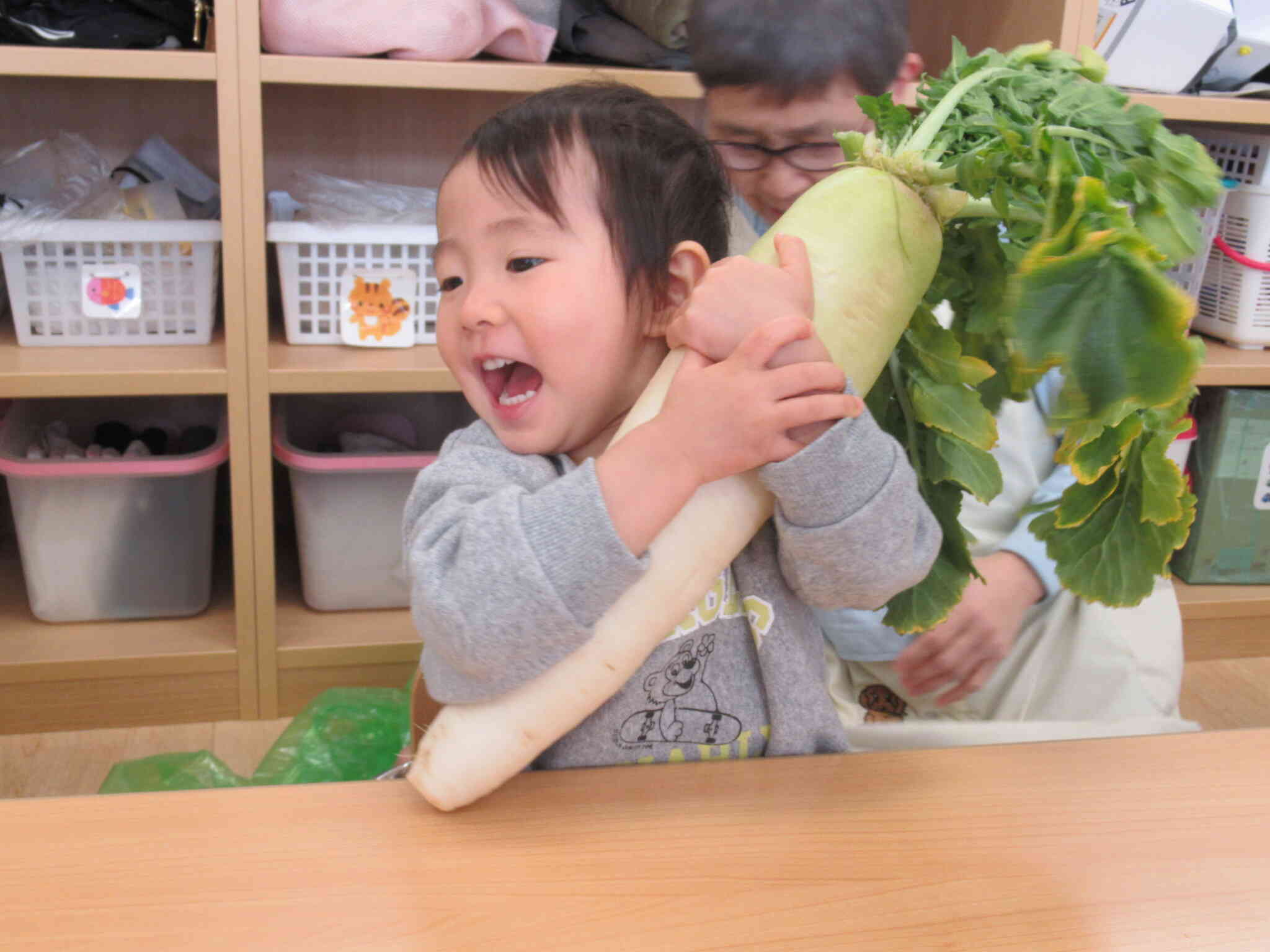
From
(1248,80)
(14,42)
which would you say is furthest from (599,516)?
(1248,80)

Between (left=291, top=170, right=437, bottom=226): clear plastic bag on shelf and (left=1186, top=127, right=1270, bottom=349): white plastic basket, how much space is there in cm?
120

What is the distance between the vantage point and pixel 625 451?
1.94 ft

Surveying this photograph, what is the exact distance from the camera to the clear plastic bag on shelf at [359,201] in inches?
65.8

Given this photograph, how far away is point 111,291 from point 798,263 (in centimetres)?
129

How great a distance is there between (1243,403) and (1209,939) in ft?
5.52

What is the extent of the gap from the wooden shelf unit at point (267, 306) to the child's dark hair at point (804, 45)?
1.40 feet

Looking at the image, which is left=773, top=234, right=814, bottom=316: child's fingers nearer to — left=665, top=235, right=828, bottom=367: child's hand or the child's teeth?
left=665, top=235, right=828, bottom=367: child's hand

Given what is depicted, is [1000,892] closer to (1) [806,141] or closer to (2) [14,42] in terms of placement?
(1) [806,141]

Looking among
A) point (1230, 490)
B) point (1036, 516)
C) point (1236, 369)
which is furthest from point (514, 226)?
point (1230, 490)

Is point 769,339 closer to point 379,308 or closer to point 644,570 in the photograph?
point 644,570

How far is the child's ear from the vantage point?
75 centimetres

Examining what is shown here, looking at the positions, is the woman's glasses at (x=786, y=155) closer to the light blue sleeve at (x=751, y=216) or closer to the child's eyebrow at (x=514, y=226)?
the light blue sleeve at (x=751, y=216)

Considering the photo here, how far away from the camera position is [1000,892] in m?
0.51

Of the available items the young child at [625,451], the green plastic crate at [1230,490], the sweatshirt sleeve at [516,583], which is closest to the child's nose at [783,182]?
the young child at [625,451]
